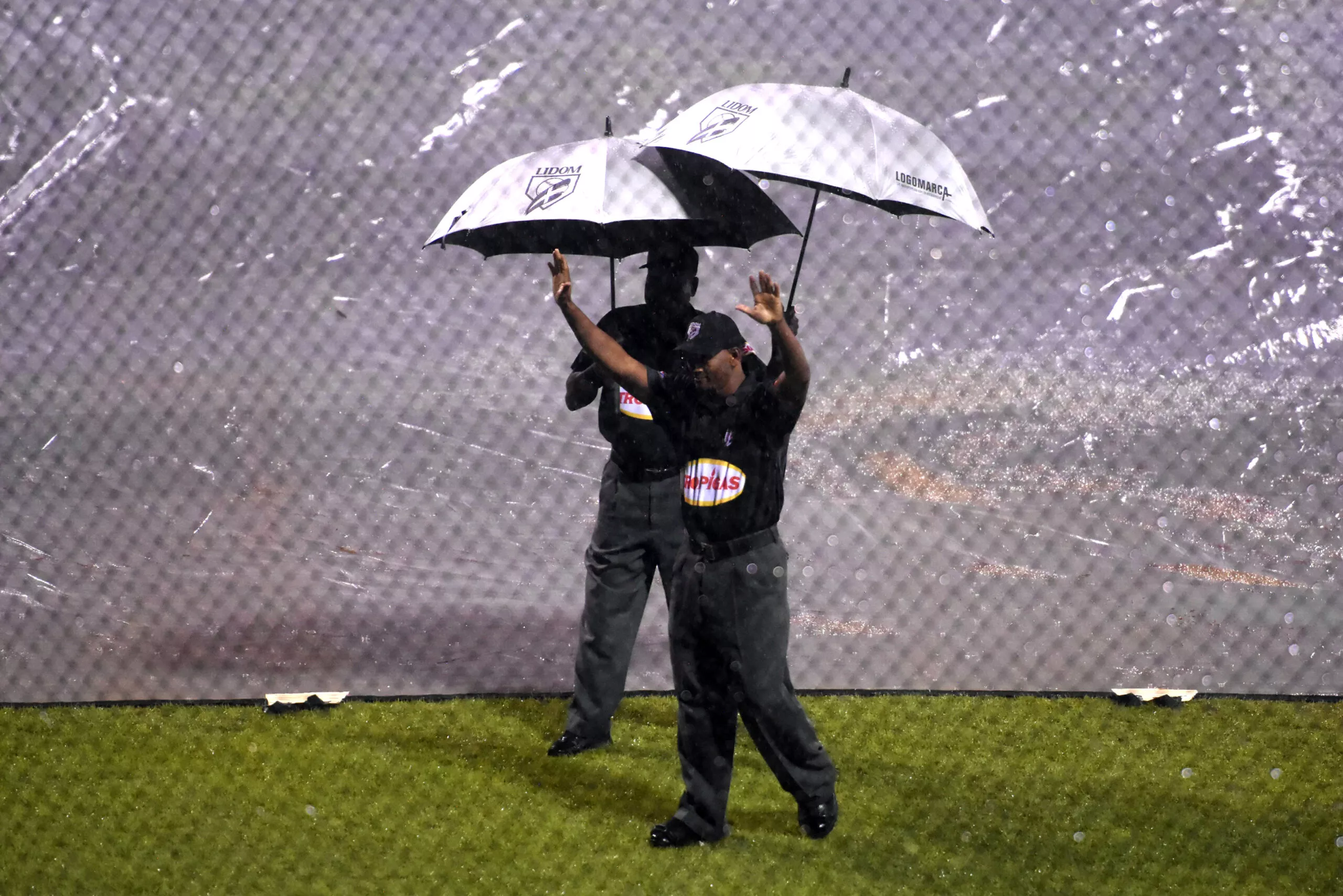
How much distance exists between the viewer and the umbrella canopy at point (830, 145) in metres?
2.82

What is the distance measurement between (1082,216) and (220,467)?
664 centimetres

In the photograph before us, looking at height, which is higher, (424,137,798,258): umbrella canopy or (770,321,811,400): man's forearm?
(424,137,798,258): umbrella canopy

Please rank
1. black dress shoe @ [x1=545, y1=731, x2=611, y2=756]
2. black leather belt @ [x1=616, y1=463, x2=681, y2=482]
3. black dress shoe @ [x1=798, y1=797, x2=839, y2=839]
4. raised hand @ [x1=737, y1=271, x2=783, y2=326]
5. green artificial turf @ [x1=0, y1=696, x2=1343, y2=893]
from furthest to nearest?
black dress shoe @ [x1=545, y1=731, x2=611, y2=756] → black leather belt @ [x1=616, y1=463, x2=681, y2=482] → black dress shoe @ [x1=798, y1=797, x2=839, y2=839] → green artificial turf @ [x1=0, y1=696, x2=1343, y2=893] → raised hand @ [x1=737, y1=271, x2=783, y2=326]

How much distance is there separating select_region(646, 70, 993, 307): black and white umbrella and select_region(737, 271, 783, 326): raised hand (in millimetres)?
348

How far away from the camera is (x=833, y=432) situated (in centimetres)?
750

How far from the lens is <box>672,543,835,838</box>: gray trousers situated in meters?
2.97

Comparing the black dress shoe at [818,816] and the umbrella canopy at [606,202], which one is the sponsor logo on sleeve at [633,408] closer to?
the umbrella canopy at [606,202]

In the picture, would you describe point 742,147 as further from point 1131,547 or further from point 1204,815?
point 1131,547

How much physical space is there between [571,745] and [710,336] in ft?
5.61

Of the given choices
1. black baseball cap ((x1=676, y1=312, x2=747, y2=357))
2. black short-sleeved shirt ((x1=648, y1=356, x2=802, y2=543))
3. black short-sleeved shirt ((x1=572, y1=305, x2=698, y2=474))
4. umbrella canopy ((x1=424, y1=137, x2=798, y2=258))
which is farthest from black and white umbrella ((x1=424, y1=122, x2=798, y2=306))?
black short-sleeved shirt ((x1=648, y1=356, x2=802, y2=543))

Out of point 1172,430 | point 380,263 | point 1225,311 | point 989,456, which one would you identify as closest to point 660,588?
point 989,456

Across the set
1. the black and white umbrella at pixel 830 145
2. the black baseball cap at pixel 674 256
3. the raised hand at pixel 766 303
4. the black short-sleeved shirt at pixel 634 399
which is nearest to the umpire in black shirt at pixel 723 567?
the raised hand at pixel 766 303

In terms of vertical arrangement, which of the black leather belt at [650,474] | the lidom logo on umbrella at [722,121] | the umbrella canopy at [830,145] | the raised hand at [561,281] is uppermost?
the lidom logo on umbrella at [722,121]

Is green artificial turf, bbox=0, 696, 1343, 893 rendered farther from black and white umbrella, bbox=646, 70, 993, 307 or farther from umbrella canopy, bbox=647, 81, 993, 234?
umbrella canopy, bbox=647, 81, 993, 234
